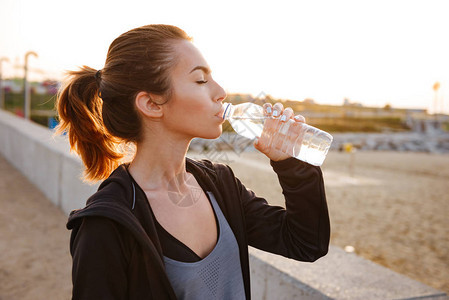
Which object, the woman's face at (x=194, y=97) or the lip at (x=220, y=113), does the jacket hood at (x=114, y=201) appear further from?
the lip at (x=220, y=113)

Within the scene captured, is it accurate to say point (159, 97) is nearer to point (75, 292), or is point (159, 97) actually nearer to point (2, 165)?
point (75, 292)

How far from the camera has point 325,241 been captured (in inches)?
71.2

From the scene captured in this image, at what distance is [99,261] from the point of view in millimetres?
1347

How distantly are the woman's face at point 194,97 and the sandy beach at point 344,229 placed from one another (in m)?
0.60

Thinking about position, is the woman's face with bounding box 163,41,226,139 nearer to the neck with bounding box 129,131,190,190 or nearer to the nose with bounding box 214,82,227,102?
the nose with bounding box 214,82,227,102

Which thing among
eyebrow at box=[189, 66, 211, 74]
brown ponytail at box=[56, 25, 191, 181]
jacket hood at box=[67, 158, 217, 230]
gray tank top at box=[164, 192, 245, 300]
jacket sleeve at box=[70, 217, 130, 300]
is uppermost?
eyebrow at box=[189, 66, 211, 74]

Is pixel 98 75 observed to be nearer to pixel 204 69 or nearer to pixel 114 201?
pixel 204 69

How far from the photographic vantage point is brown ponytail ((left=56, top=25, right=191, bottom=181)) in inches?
64.9

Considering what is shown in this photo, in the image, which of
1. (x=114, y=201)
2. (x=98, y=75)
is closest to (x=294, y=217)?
Result: (x=114, y=201)

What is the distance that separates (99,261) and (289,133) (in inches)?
34.3

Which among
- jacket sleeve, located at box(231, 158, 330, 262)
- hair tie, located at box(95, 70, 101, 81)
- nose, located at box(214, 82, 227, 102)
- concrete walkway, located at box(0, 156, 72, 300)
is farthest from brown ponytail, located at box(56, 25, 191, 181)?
concrete walkway, located at box(0, 156, 72, 300)

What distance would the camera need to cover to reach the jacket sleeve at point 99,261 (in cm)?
134

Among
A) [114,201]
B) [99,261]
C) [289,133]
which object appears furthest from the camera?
[289,133]

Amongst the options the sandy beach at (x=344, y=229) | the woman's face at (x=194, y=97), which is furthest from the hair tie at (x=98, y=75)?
the sandy beach at (x=344, y=229)
